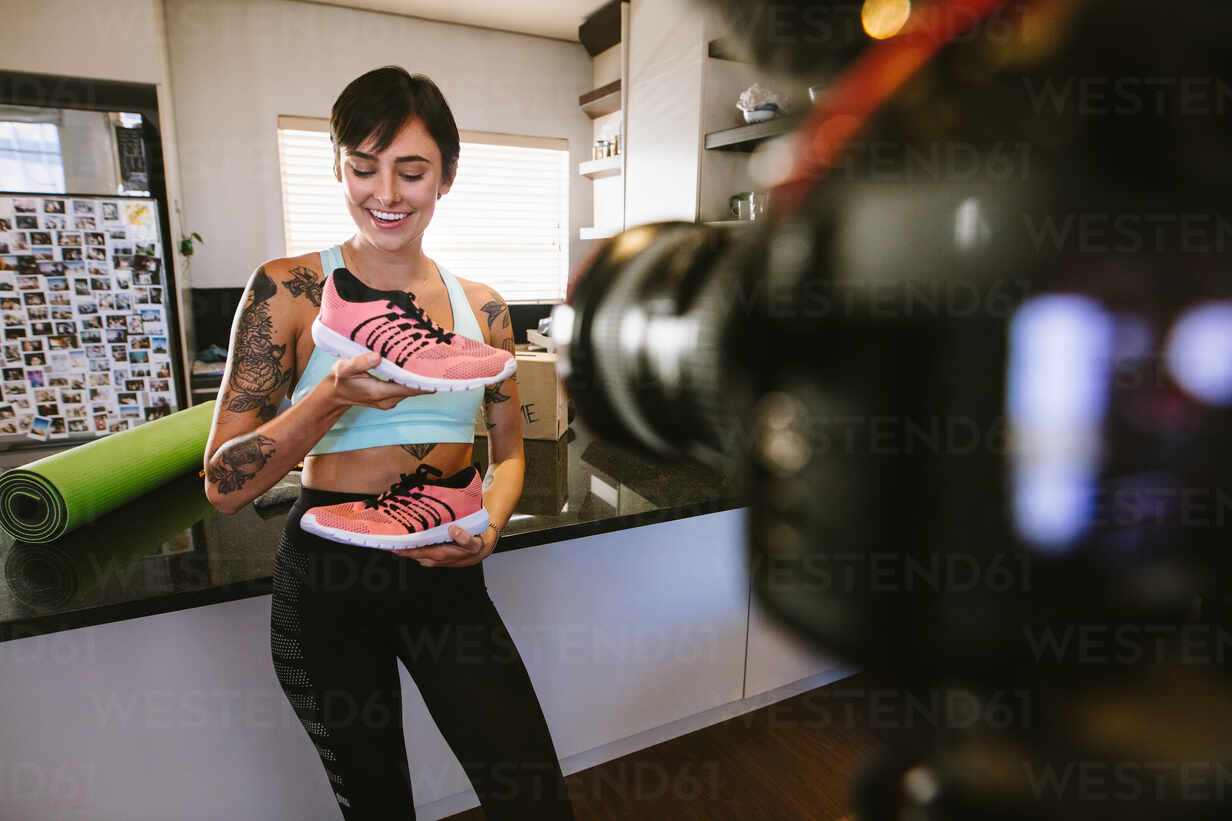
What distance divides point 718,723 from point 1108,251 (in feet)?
6.23

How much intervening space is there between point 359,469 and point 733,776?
123cm

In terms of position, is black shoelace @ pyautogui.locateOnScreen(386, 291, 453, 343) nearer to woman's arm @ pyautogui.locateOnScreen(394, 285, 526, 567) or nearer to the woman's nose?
the woman's nose

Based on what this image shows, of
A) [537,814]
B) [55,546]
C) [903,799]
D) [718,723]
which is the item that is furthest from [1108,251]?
[718,723]

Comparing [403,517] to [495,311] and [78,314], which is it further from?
[78,314]

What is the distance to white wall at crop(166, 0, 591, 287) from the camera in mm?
3316

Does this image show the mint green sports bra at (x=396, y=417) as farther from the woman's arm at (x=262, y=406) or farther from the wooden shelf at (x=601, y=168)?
the wooden shelf at (x=601, y=168)

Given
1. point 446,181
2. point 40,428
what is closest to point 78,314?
point 40,428

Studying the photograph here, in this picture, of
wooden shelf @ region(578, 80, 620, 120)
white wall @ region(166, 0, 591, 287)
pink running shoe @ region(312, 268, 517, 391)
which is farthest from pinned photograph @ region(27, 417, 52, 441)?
wooden shelf @ region(578, 80, 620, 120)

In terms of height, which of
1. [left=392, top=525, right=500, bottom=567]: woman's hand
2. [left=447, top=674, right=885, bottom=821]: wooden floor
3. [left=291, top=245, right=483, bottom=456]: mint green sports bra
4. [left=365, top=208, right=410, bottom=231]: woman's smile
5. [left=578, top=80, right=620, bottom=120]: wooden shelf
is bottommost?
[left=447, top=674, right=885, bottom=821]: wooden floor

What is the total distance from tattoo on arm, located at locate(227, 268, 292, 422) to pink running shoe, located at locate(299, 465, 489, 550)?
0.18 metres

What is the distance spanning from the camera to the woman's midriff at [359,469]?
0.96 meters

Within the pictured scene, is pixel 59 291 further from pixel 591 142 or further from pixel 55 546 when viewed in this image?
pixel 591 142

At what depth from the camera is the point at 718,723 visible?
5.99ft

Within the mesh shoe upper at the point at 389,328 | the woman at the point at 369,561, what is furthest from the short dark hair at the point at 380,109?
the mesh shoe upper at the point at 389,328
